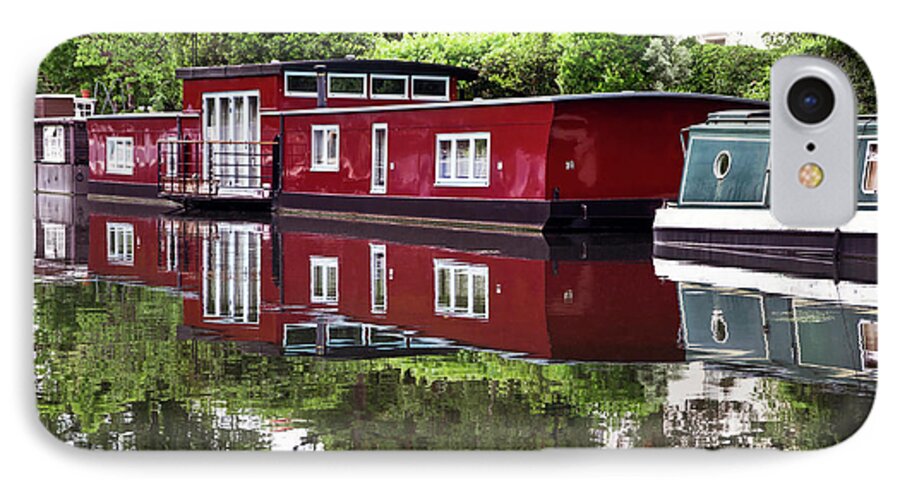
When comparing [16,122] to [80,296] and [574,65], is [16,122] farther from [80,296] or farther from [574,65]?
[574,65]

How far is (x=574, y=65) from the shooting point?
330cm

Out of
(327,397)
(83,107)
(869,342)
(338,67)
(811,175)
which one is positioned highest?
(338,67)

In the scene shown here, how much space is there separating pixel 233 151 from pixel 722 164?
1.23 m

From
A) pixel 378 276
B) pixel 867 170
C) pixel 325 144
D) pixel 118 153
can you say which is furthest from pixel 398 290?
pixel 867 170

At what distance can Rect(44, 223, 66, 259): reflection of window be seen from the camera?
3.22 metres

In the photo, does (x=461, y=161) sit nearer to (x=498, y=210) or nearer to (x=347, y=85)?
(x=498, y=210)

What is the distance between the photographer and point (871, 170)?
10.4ft

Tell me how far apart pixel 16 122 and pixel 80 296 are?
1.47 feet

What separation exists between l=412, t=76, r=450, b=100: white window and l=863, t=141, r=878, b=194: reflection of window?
991mm

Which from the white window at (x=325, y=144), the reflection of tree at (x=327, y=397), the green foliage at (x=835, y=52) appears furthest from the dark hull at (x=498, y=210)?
the green foliage at (x=835, y=52)

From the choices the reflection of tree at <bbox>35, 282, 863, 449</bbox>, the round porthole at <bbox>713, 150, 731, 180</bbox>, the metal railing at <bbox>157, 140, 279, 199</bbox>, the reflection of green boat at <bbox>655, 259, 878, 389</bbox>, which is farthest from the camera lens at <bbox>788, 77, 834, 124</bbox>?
the metal railing at <bbox>157, 140, 279, 199</bbox>

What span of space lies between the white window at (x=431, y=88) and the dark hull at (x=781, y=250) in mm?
620

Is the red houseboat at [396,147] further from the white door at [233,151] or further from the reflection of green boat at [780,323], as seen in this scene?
the reflection of green boat at [780,323]

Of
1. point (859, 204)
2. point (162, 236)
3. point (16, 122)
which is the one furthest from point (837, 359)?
point (16, 122)
